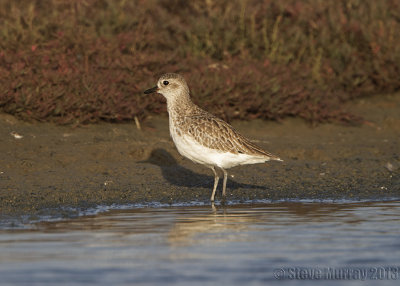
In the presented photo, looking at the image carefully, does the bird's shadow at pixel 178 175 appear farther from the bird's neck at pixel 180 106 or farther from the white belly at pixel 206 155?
the bird's neck at pixel 180 106

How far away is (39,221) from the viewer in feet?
28.3

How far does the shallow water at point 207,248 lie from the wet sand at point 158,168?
42.5 inches

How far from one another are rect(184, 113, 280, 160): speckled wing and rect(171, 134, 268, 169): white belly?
0.05 meters

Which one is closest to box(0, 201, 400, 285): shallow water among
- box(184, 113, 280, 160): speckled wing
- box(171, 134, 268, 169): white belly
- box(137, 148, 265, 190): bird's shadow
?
box(171, 134, 268, 169): white belly

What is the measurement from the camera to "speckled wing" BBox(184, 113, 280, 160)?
1012cm

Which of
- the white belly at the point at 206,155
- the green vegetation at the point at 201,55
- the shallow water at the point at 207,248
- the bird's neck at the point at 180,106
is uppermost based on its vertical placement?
the green vegetation at the point at 201,55

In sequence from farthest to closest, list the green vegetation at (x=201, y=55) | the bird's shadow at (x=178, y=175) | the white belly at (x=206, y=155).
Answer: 1. the green vegetation at (x=201, y=55)
2. the bird's shadow at (x=178, y=175)
3. the white belly at (x=206, y=155)

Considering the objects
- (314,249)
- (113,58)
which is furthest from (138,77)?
(314,249)

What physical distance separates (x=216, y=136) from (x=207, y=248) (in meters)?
3.11

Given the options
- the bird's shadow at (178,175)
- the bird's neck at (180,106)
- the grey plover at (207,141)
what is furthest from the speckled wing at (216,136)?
the bird's shadow at (178,175)

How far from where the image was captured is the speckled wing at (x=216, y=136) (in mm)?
10117

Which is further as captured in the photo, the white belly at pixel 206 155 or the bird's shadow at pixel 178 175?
the bird's shadow at pixel 178 175

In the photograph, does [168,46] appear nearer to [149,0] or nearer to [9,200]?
[149,0]

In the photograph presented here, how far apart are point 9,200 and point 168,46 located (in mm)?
6820
